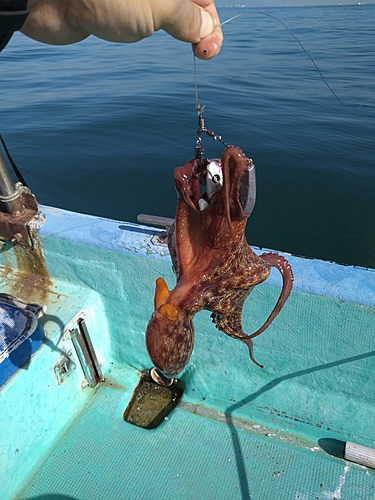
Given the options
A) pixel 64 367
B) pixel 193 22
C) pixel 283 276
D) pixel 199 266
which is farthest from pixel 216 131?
pixel 193 22

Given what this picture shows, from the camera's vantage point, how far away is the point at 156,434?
3965 millimetres

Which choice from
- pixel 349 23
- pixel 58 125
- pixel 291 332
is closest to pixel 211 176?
pixel 291 332

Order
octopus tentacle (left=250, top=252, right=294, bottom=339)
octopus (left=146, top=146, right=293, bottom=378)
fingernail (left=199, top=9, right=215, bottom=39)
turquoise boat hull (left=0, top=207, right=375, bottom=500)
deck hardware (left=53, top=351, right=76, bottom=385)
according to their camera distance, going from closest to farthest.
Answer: fingernail (left=199, top=9, right=215, bottom=39) < octopus (left=146, top=146, right=293, bottom=378) < octopus tentacle (left=250, top=252, right=294, bottom=339) < turquoise boat hull (left=0, top=207, right=375, bottom=500) < deck hardware (left=53, top=351, right=76, bottom=385)

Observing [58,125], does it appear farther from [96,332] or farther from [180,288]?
[180,288]

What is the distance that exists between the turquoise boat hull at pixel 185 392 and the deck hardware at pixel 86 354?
0.22 feet

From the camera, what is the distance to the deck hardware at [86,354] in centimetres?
407

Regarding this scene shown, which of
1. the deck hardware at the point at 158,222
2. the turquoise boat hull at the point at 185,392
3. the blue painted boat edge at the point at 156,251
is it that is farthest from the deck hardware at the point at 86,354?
the deck hardware at the point at 158,222

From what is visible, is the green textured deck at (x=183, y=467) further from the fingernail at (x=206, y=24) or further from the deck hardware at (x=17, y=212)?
the fingernail at (x=206, y=24)

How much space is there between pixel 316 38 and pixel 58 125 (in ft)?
71.8

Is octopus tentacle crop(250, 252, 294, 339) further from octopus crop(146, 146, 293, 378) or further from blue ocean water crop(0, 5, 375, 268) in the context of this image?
blue ocean water crop(0, 5, 375, 268)

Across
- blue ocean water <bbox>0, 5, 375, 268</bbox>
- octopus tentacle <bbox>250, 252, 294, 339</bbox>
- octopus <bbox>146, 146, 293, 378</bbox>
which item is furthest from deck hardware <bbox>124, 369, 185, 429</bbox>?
blue ocean water <bbox>0, 5, 375, 268</bbox>

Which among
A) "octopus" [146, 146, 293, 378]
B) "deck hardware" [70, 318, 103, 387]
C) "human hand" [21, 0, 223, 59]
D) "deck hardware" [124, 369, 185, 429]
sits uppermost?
"human hand" [21, 0, 223, 59]

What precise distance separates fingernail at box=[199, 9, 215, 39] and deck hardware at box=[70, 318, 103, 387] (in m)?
3.16

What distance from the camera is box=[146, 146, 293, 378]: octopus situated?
1833 mm
